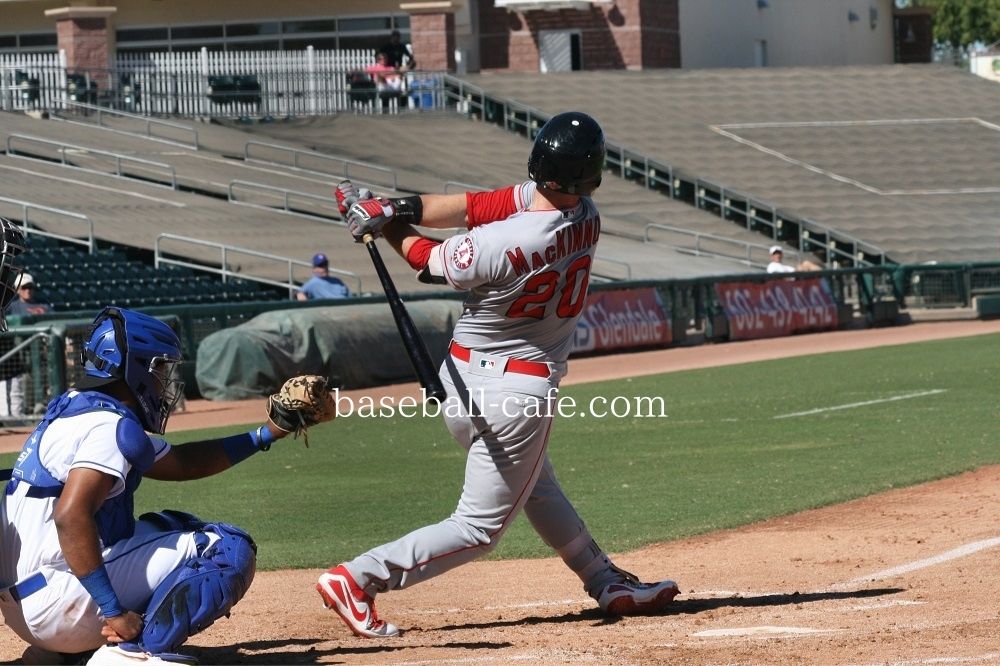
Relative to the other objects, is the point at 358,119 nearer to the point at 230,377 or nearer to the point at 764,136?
the point at 764,136

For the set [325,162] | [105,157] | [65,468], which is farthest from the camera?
[325,162]

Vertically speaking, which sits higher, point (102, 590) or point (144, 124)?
point (144, 124)

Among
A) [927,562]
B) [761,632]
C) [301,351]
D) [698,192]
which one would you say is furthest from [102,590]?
[698,192]

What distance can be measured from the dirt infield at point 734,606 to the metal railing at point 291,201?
2221 centimetres

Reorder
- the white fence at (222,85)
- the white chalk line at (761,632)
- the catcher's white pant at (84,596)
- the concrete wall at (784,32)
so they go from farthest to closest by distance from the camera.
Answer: the concrete wall at (784,32) < the white fence at (222,85) < the white chalk line at (761,632) < the catcher's white pant at (84,596)

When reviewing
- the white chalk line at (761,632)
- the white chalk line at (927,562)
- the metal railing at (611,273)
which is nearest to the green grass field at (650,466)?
the white chalk line at (927,562)

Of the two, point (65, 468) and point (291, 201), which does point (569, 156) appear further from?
point (291, 201)

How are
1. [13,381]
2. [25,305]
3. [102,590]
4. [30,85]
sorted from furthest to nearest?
[30,85], [25,305], [13,381], [102,590]

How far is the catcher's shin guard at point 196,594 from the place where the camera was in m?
5.16

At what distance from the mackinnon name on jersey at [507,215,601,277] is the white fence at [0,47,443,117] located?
3155cm

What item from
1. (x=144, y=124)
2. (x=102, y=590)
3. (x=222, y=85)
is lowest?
(x=102, y=590)

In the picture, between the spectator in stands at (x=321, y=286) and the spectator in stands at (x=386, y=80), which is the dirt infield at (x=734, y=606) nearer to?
the spectator in stands at (x=321, y=286)

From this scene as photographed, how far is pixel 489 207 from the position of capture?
618 centimetres

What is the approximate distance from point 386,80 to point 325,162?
6.82 m
